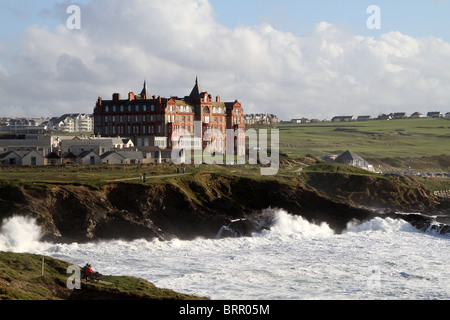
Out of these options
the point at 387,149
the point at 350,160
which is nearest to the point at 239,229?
the point at 350,160

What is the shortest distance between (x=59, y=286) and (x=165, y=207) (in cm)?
3029

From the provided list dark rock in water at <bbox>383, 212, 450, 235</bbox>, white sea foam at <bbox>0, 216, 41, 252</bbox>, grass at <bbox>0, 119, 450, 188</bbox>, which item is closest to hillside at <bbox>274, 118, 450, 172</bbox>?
grass at <bbox>0, 119, 450, 188</bbox>

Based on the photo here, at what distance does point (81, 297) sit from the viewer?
36.6 metres

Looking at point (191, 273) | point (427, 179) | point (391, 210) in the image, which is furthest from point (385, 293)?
point (427, 179)

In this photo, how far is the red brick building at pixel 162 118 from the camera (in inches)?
4313

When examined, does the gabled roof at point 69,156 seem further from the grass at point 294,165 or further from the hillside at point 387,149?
the hillside at point 387,149

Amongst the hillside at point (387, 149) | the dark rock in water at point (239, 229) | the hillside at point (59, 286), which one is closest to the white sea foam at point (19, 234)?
the hillside at point (59, 286)

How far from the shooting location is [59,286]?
37.5 m

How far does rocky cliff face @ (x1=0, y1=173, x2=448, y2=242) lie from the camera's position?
60.2 metres

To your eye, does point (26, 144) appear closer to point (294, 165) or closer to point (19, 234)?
point (294, 165)

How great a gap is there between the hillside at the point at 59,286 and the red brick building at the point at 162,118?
66604 mm

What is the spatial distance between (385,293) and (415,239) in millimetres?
26534

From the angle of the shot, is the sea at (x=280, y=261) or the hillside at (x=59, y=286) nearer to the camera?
the hillside at (x=59, y=286)

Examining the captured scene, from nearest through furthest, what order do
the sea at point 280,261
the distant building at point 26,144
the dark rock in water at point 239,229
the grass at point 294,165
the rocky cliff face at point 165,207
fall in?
1. the sea at point 280,261
2. the rocky cliff face at point 165,207
3. the dark rock in water at point 239,229
4. the grass at point 294,165
5. the distant building at point 26,144
